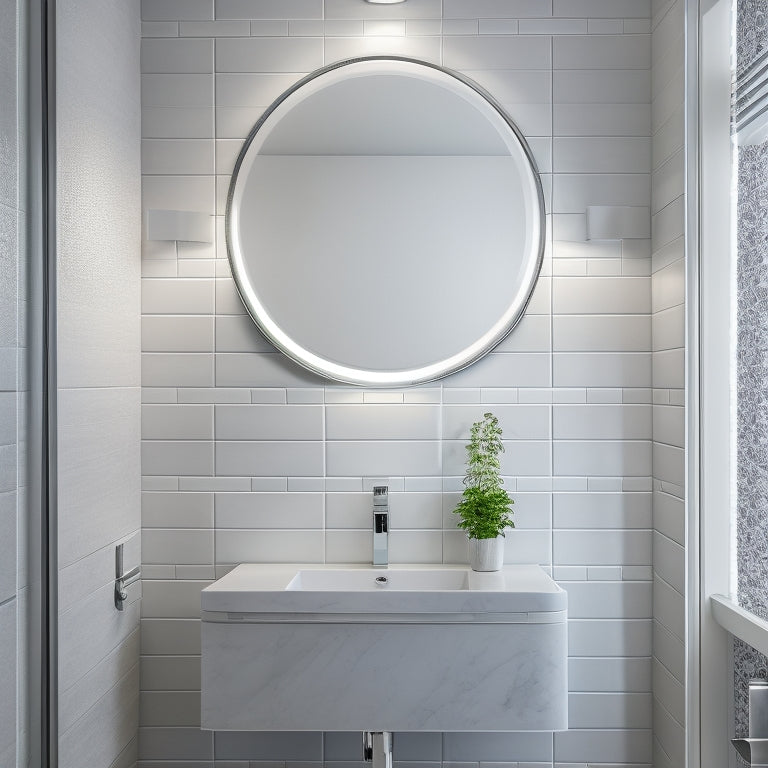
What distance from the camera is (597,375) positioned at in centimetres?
175

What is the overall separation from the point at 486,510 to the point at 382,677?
16.1 inches

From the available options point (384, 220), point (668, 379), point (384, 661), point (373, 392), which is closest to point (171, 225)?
point (384, 220)

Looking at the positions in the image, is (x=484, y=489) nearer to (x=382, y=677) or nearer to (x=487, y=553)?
(x=487, y=553)

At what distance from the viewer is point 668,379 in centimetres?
163

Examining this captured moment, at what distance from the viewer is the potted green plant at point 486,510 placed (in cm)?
165

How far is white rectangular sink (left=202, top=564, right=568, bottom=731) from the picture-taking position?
4.85 feet

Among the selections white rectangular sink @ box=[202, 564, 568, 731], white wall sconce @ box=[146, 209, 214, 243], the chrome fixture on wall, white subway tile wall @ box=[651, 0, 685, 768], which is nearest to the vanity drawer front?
white rectangular sink @ box=[202, 564, 568, 731]

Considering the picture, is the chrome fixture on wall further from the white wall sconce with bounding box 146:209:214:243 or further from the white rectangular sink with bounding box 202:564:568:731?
the white wall sconce with bounding box 146:209:214:243

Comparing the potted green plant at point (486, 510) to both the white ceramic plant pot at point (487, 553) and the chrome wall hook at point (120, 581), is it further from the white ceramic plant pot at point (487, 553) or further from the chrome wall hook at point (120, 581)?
the chrome wall hook at point (120, 581)

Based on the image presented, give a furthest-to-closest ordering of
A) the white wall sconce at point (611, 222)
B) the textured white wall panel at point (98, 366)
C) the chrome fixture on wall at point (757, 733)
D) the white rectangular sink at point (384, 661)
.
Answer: the white wall sconce at point (611, 222) < the white rectangular sink at point (384, 661) < the textured white wall panel at point (98, 366) < the chrome fixture on wall at point (757, 733)

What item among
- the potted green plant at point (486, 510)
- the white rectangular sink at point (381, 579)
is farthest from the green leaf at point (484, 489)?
the white rectangular sink at point (381, 579)

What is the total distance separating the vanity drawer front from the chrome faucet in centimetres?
23

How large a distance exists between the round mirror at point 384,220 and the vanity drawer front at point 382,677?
1.90 ft

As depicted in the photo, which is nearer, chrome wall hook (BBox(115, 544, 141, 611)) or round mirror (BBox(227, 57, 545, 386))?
chrome wall hook (BBox(115, 544, 141, 611))
